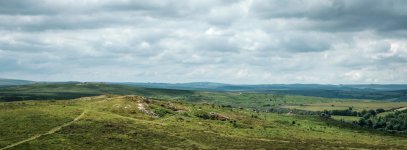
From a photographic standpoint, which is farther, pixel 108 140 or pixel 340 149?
pixel 340 149

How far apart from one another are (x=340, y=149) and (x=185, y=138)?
4408cm

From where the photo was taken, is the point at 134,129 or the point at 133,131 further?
the point at 134,129

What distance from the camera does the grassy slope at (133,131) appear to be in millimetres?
107188

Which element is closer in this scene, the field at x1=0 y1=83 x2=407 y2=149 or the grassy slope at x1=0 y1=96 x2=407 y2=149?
the field at x1=0 y1=83 x2=407 y2=149

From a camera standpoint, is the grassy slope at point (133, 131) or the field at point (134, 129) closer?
the field at point (134, 129)

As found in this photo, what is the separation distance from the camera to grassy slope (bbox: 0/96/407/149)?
107188 millimetres

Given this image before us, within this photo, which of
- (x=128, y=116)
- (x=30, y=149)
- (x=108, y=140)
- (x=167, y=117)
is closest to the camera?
(x=30, y=149)

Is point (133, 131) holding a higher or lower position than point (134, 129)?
lower

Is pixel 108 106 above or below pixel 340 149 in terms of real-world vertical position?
above

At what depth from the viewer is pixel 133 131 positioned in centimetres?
11950

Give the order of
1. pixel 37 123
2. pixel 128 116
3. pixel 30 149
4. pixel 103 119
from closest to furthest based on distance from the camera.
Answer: pixel 30 149 < pixel 37 123 < pixel 103 119 < pixel 128 116

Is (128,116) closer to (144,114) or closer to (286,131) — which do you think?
(144,114)

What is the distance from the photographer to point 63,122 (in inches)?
4771

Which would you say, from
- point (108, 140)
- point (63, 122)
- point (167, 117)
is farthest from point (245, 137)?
point (63, 122)
